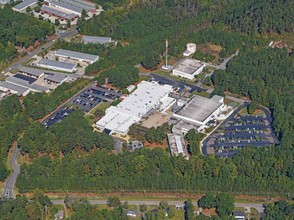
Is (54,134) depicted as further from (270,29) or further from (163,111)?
(270,29)

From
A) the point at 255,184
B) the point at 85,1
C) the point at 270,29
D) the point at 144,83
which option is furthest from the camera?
the point at 85,1

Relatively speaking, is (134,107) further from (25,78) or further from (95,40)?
(95,40)

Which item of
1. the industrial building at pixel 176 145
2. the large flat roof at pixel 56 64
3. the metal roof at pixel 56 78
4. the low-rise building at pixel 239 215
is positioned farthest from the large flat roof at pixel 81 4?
the low-rise building at pixel 239 215

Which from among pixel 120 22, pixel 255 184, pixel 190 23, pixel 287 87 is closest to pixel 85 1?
pixel 120 22

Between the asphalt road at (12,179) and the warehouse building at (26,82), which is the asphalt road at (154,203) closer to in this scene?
the asphalt road at (12,179)

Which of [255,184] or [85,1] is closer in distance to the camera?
[255,184]

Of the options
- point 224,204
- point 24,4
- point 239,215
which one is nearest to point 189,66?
point 224,204

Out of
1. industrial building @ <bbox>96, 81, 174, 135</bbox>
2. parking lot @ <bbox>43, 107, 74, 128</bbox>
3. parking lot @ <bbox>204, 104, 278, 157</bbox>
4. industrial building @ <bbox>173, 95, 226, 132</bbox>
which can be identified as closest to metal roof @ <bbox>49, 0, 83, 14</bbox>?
industrial building @ <bbox>96, 81, 174, 135</bbox>
